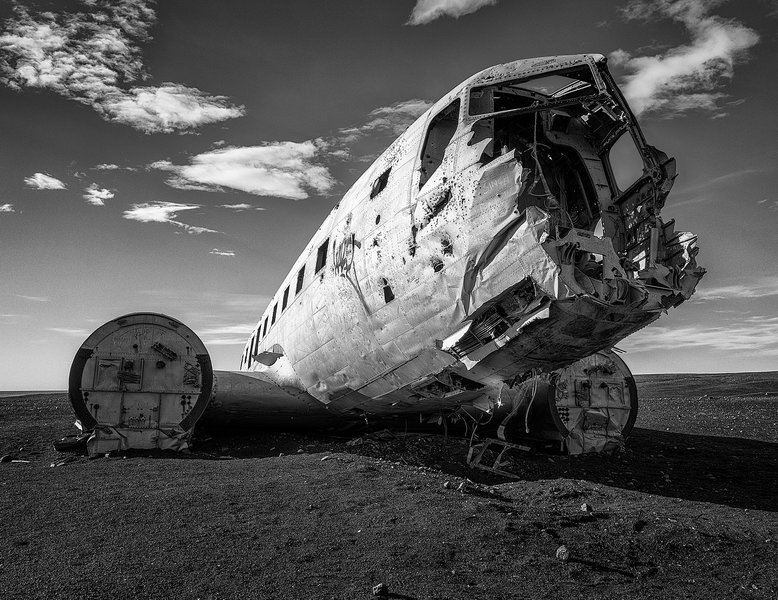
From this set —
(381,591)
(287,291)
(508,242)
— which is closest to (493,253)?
(508,242)

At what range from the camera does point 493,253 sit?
19.1 feet

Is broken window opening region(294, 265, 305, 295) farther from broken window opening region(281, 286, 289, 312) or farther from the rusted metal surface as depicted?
the rusted metal surface

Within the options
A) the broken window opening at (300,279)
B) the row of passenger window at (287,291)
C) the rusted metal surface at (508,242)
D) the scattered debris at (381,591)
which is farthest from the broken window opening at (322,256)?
the scattered debris at (381,591)

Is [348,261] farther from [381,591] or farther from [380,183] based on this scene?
[381,591]

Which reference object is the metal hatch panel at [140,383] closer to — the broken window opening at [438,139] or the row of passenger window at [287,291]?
the row of passenger window at [287,291]

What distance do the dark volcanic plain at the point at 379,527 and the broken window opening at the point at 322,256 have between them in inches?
124

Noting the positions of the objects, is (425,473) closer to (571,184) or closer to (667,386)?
(571,184)

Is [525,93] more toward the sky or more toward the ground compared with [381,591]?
more toward the sky

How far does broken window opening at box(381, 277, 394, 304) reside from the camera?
711 centimetres

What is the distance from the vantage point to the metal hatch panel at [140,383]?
405 inches

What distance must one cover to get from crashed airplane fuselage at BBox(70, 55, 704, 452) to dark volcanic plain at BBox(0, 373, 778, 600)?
128 centimetres

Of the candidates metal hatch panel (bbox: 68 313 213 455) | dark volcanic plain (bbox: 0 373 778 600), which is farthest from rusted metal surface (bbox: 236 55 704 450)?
metal hatch panel (bbox: 68 313 213 455)

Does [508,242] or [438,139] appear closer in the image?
[508,242]

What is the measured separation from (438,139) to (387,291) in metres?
2.02
